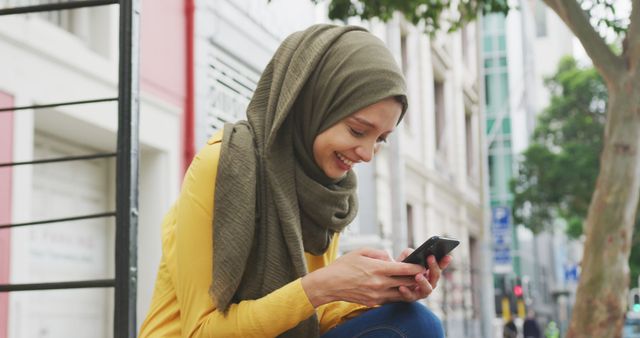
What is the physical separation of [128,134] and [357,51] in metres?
0.96

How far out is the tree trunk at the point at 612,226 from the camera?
26.6 ft

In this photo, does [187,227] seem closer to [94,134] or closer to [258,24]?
[94,134]

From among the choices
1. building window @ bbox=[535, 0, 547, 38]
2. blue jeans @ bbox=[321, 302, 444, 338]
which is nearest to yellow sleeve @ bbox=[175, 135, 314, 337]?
blue jeans @ bbox=[321, 302, 444, 338]

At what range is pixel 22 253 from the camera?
6848 mm

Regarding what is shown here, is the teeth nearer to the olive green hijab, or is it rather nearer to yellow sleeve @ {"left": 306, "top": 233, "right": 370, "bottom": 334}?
the olive green hijab

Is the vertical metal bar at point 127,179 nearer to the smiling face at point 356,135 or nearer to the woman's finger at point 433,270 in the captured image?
the smiling face at point 356,135

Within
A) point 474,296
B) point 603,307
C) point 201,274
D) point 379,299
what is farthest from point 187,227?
point 474,296

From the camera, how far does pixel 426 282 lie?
7.64ft

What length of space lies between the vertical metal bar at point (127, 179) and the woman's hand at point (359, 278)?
0.83 m

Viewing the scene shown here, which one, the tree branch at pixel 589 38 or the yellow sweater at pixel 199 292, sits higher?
the tree branch at pixel 589 38

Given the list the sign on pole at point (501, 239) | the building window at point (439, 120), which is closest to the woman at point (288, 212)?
the sign on pole at point (501, 239)

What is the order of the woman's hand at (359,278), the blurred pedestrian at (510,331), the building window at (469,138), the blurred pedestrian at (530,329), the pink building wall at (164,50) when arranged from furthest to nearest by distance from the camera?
1. the building window at (469,138)
2. the blurred pedestrian at (530,329)
3. the blurred pedestrian at (510,331)
4. the pink building wall at (164,50)
5. the woman's hand at (359,278)

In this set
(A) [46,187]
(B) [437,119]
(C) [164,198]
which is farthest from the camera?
(B) [437,119]

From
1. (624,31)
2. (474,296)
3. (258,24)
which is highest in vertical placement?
(258,24)
